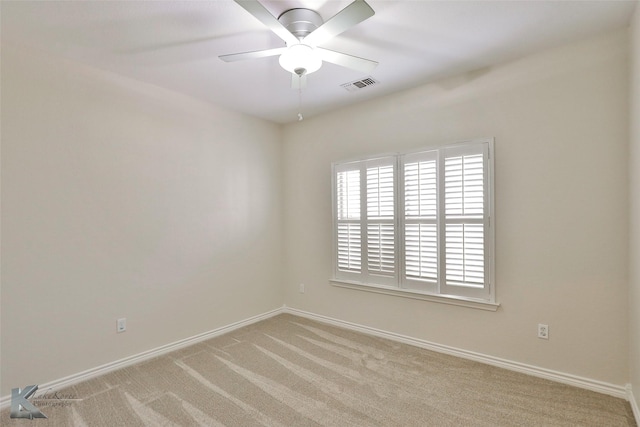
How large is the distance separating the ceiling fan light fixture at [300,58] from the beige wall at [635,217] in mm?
1971

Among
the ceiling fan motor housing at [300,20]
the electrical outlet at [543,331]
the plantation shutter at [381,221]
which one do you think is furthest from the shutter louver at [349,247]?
the ceiling fan motor housing at [300,20]

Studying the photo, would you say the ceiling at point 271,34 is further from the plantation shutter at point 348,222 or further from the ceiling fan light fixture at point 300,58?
the plantation shutter at point 348,222

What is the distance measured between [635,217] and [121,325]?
13.2 feet

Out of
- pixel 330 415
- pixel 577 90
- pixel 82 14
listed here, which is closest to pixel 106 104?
pixel 82 14

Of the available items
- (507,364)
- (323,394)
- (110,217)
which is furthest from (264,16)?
(507,364)

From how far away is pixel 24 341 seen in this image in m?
2.36

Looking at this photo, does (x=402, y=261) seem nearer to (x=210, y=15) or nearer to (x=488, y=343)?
(x=488, y=343)

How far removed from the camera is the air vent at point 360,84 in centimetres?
305

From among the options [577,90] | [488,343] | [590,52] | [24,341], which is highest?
[590,52]

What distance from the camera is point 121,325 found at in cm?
286

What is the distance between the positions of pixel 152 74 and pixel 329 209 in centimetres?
228

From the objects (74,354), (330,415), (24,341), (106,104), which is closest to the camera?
(330,415)

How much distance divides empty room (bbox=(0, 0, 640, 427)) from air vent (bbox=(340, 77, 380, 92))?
22mm

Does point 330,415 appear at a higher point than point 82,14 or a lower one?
lower
